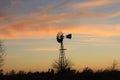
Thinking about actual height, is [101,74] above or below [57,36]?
below

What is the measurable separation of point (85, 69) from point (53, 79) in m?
8.49

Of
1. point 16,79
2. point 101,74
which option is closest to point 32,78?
point 16,79

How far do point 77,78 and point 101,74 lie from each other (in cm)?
270

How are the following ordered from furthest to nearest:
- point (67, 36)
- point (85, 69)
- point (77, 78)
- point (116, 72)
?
point (67, 36), point (85, 69), point (116, 72), point (77, 78)

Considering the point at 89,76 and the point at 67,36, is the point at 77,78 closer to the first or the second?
the point at 89,76

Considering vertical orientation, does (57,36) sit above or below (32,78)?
above

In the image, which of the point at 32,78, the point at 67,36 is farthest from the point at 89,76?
the point at 67,36

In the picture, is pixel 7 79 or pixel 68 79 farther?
pixel 7 79

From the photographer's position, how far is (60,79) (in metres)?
36.2

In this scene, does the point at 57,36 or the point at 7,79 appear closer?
the point at 7,79

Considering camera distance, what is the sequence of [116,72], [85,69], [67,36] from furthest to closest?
1. [67,36]
2. [85,69]
3. [116,72]

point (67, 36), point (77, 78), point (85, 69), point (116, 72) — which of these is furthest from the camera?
point (67, 36)

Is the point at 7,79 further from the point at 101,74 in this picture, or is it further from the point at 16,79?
the point at 101,74

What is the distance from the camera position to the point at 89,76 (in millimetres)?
36438
